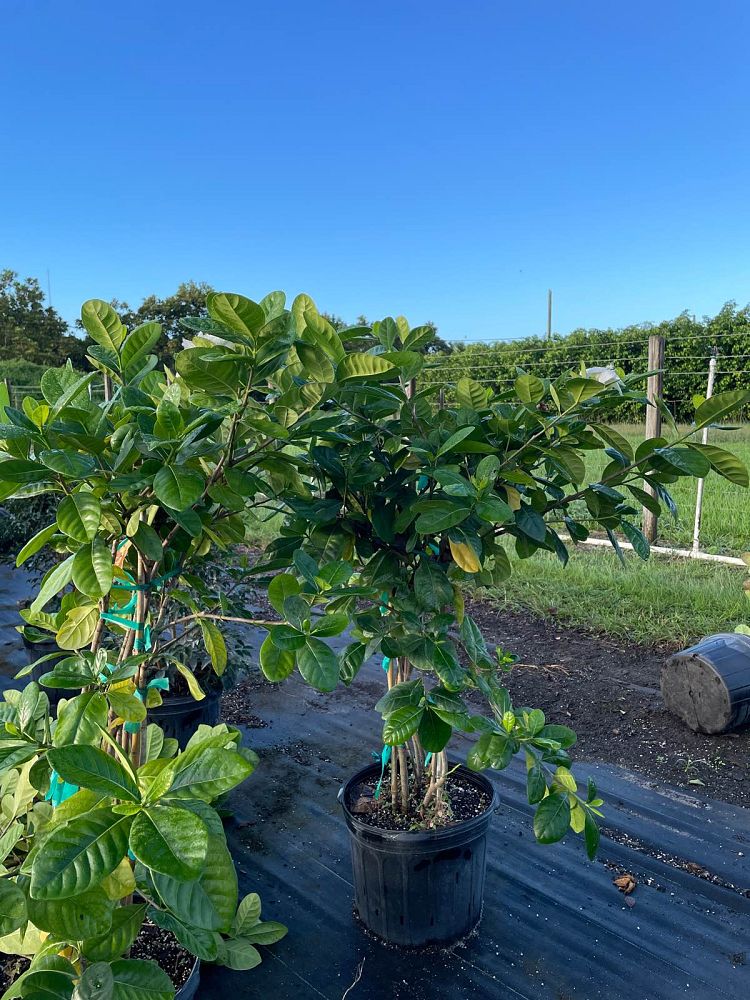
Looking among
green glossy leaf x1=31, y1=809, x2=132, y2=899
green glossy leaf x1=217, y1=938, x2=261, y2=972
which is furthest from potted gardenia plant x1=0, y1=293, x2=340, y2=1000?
green glossy leaf x1=217, y1=938, x2=261, y2=972

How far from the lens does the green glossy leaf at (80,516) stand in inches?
33.2

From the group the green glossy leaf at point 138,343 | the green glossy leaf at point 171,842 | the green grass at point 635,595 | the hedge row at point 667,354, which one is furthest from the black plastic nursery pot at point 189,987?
the hedge row at point 667,354

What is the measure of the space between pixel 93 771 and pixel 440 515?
0.59m

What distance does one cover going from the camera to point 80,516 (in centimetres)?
85

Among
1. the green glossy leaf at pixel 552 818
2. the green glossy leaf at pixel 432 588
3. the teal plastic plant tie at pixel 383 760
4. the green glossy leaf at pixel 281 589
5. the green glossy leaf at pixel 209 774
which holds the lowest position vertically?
the teal plastic plant tie at pixel 383 760

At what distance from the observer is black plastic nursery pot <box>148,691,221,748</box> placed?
2355 mm

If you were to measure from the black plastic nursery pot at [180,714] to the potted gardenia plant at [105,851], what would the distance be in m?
1.41

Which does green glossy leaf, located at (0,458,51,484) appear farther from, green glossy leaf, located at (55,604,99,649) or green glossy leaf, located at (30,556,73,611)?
green glossy leaf, located at (55,604,99,649)

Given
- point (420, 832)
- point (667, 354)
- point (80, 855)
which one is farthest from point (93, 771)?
point (667, 354)

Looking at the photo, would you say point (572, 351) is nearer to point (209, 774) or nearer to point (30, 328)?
point (209, 774)

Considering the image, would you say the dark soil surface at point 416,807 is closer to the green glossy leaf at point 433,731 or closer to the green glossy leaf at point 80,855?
the green glossy leaf at point 433,731

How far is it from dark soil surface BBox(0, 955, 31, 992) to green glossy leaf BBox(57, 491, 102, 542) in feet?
2.84

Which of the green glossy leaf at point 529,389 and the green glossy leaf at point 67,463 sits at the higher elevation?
the green glossy leaf at point 529,389

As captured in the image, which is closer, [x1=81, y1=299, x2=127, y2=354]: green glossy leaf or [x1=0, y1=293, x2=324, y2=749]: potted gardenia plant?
[x1=0, y1=293, x2=324, y2=749]: potted gardenia plant
